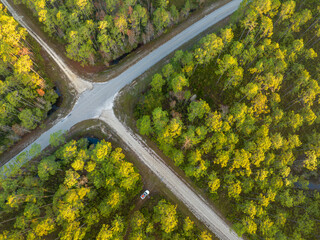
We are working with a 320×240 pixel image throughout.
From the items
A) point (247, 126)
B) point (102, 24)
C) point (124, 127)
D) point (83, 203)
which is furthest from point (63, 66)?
point (247, 126)

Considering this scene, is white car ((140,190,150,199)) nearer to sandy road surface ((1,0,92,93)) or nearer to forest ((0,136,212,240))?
forest ((0,136,212,240))

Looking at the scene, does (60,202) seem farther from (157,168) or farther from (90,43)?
(90,43)

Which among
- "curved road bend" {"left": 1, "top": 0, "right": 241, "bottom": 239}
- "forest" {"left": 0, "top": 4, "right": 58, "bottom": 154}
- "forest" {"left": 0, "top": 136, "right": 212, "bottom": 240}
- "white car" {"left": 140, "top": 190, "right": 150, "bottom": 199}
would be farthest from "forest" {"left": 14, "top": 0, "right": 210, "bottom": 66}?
"white car" {"left": 140, "top": 190, "right": 150, "bottom": 199}

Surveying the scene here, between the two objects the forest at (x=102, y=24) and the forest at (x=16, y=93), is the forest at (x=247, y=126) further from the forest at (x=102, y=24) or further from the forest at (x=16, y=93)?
the forest at (x=16, y=93)

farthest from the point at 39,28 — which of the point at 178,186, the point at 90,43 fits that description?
the point at 178,186

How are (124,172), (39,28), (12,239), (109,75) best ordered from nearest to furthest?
(12,239), (124,172), (109,75), (39,28)

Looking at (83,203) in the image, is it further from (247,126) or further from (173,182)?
(247,126)

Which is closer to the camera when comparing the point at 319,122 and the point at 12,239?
the point at 12,239
